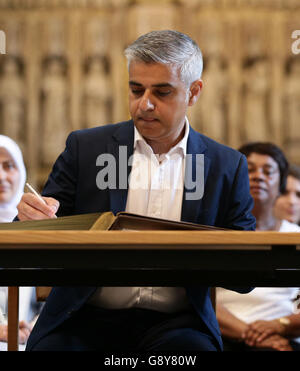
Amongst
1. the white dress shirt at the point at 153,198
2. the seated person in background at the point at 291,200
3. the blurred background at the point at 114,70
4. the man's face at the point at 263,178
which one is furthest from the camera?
the blurred background at the point at 114,70

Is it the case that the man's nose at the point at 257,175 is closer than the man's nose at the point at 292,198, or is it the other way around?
the man's nose at the point at 257,175

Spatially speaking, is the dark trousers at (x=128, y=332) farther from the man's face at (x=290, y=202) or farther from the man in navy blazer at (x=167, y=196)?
the man's face at (x=290, y=202)

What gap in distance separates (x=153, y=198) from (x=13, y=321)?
591 mm

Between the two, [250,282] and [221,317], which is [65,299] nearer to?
[250,282]

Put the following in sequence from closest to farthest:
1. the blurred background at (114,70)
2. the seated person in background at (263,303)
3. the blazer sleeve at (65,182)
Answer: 1. the blazer sleeve at (65,182)
2. the seated person in background at (263,303)
3. the blurred background at (114,70)

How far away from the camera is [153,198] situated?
72.9 inches

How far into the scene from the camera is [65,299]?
1.68 m

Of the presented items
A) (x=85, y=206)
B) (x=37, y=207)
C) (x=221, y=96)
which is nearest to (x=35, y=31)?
(x=221, y=96)

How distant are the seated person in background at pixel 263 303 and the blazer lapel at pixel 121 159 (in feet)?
4.34

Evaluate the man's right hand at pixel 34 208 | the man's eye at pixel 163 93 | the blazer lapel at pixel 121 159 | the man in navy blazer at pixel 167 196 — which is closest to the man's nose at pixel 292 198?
the man in navy blazer at pixel 167 196

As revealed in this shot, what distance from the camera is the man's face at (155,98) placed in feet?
5.70

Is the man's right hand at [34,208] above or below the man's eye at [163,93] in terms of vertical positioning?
below

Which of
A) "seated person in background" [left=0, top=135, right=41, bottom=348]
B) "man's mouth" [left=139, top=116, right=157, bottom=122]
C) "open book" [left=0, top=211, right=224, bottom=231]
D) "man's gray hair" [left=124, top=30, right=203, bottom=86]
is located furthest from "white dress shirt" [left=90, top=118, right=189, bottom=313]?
"seated person in background" [left=0, top=135, right=41, bottom=348]

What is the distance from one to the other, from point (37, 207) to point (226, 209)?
66 centimetres
